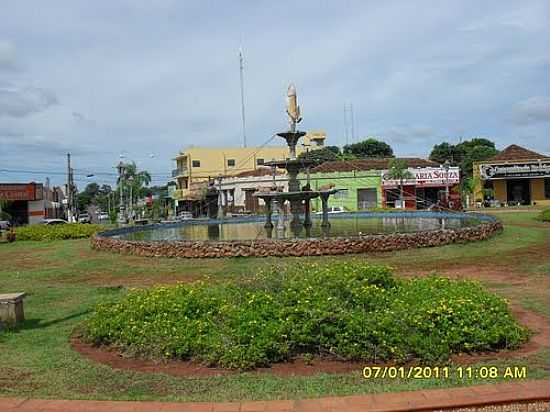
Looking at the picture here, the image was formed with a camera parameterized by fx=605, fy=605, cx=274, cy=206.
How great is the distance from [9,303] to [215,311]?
2.91 m

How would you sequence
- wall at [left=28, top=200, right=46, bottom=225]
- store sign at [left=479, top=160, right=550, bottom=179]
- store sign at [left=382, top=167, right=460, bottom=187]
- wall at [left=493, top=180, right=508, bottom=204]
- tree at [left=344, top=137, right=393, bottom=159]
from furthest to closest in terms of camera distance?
tree at [left=344, top=137, right=393, bottom=159] → wall at [left=28, top=200, right=46, bottom=225] → wall at [left=493, top=180, right=508, bottom=204] → store sign at [left=382, top=167, right=460, bottom=187] → store sign at [left=479, top=160, right=550, bottom=179]

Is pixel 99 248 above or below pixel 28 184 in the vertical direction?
below

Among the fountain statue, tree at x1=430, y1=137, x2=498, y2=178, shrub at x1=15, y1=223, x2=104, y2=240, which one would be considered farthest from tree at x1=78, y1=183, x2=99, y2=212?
the fountain statue

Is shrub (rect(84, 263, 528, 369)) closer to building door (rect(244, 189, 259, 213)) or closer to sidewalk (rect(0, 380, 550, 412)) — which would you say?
sidewalk (rect(0, 380, 550, 412))

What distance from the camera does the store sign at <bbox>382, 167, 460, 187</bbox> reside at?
50.6 m

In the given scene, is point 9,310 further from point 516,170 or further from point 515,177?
point 515,177

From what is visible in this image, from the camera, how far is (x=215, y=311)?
6.63m

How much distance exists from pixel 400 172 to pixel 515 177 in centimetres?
1005

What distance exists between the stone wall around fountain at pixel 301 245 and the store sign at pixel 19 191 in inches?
1664

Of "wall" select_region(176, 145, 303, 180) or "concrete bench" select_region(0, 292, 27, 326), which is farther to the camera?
"wall" select_region(176, 145, 303, 180)

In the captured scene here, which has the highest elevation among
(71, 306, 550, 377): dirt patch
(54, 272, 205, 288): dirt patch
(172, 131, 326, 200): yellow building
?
(172, 131, 326, 200): yellow building

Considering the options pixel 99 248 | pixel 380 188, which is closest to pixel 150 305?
pixel 99 248

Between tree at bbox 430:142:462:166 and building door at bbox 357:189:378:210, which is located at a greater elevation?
tree at bbox 430:142:462:166

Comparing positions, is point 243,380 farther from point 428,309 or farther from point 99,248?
point 99,248
